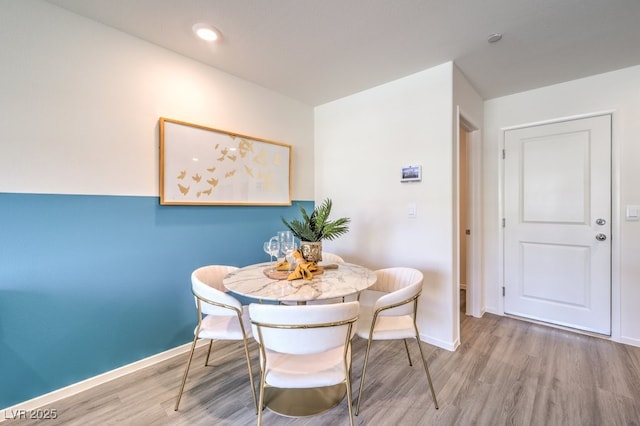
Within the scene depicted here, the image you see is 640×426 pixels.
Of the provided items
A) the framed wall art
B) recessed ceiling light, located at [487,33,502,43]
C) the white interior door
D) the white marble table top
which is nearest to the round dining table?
the white marble table top

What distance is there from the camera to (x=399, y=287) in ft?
6.79

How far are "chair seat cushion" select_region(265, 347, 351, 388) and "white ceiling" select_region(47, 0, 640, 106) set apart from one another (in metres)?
2.03

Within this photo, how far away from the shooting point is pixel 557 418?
1.58 meters

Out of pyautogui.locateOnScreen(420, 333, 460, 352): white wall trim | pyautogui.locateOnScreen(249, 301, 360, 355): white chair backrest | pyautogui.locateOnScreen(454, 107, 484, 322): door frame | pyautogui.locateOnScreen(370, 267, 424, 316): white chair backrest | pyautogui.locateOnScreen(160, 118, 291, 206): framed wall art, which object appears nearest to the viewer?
pyautogui.locateOnScreen(249, 301, 360, 355): white chair backrest

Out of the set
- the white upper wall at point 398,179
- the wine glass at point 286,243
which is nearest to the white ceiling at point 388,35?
the white upper wall at point 398,179

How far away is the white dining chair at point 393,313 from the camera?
61.6 inches

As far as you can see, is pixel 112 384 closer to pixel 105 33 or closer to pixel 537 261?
pixel 105 33

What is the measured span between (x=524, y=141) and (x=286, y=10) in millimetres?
2737

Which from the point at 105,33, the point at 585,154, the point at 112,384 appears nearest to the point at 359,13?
the point at 105,33

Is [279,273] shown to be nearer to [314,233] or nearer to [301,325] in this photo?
[314,233]

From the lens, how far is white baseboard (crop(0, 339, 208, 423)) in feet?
5.35

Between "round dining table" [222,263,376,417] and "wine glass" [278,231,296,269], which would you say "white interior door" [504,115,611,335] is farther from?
"wine glass" [278,231,296,269]

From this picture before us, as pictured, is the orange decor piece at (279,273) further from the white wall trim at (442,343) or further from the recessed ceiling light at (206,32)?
the recessed ceiling light at (206,32)

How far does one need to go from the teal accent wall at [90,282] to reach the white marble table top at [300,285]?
0.73m
